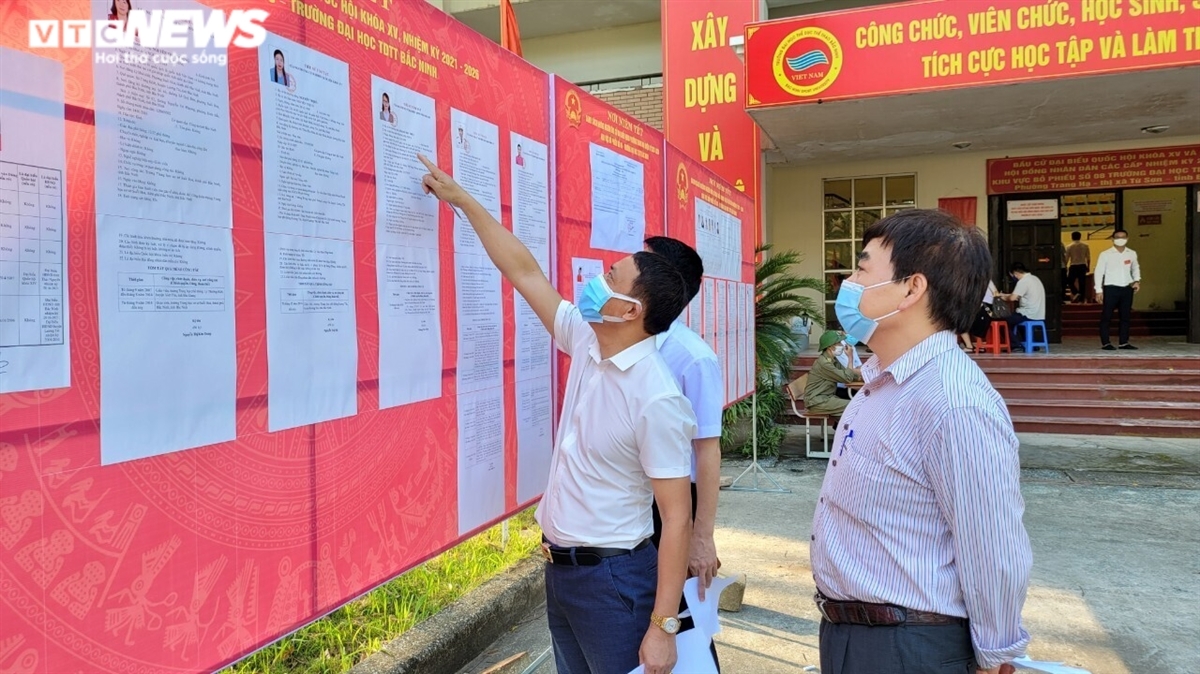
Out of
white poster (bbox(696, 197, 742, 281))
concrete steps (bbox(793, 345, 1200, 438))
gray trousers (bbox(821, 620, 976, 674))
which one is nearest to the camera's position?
gray trousers (bbox(821, 620, 976, 674))

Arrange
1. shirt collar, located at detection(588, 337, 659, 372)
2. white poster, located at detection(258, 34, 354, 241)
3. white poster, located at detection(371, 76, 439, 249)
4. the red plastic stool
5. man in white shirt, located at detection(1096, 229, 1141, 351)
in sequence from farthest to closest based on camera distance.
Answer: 1. man in white shirt, located at detection(1096, 229, 1141, 351)
2. the red plastic stool
3. white poster, located at detection(371, 76, 439, 249)
4. shirt collar, located at detection(588, 337, 659, 372)
5. white poster, located at detection(258, 34, 354, 241)

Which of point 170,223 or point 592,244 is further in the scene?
point 592,244

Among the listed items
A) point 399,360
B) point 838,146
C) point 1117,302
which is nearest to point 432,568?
point 399,360

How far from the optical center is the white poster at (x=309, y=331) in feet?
5.55

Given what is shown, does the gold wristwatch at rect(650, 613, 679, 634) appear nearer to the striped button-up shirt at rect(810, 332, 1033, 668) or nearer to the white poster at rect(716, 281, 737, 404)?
the striped button-up shirt at rect(810, 332, 1033, 668)

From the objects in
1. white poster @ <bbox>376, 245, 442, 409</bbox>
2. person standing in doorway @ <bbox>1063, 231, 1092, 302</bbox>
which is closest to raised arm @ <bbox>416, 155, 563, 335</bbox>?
white poster @ <bbox>376, 245, 442, 409</bbox>

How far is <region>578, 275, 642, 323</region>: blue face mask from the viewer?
186 cm

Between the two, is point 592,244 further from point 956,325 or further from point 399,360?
point 956,325

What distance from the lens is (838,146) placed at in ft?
37.1

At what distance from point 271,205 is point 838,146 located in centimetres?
1095

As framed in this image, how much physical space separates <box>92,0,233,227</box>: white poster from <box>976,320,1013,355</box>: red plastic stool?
10.8 m

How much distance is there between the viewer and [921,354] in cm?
160

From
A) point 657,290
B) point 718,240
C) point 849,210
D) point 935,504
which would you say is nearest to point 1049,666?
point 935,504

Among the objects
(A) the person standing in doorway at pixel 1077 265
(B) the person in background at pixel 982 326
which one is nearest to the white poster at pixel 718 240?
(B) the person in background at pixel 982 326
